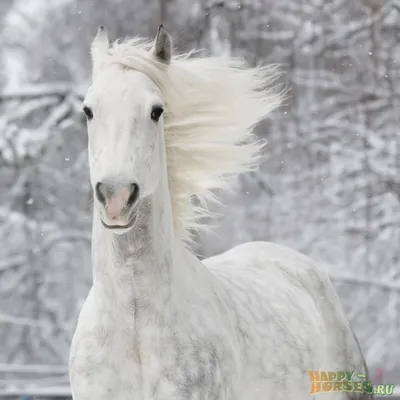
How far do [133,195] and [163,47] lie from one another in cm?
64

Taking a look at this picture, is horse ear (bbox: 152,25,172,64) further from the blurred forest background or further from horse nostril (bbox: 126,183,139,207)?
the blurred forest background

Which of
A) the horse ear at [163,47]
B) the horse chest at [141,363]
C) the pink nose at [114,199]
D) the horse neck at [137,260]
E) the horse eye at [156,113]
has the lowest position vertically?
the horse chest at [141,363]

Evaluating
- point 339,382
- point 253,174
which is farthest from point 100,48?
point 253,174

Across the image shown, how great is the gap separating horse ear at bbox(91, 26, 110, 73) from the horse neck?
0.45 meters

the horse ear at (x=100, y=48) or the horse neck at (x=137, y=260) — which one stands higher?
the horse ear at (x=100, y=48)

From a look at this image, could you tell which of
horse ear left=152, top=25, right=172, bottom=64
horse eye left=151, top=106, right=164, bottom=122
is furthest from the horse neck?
horse ear left=152, top=25, right=172, bottom=64

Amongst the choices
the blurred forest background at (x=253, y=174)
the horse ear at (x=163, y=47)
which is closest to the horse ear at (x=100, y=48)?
the horse ear at (x=163, y=47)

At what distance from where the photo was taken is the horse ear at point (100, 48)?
2.72 meters

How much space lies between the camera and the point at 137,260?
101 inches

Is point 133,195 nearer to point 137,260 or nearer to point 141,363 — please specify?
point 137,260

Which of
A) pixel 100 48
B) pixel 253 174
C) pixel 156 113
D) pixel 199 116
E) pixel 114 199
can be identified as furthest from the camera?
pixel 253 174

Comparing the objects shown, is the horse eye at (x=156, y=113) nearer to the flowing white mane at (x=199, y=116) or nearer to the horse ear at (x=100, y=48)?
the flowing white mane at (x=199, y=116)

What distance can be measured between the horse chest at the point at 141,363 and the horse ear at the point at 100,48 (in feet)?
2.70

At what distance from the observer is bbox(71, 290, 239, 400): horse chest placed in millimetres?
2514
